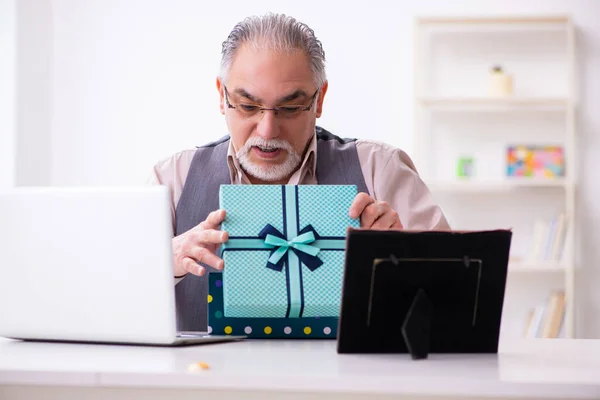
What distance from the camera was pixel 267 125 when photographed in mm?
2084

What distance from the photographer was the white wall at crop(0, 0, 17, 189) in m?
4.22

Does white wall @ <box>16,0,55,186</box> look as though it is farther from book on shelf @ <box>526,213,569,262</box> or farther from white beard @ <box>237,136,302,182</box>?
book on shelf @ <box>526,213,569,262</box>

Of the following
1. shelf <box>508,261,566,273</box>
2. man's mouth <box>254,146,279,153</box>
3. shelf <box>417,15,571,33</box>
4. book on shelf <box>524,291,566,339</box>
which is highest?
shelf <box>417,15,571,33</box>

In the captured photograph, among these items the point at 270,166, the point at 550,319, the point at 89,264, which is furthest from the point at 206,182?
the point at 550,319

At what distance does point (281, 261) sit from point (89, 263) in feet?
1.15

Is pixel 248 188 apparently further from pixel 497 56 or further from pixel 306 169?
pixel 497 56

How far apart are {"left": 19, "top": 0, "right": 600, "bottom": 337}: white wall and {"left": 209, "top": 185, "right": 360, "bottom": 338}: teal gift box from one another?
2.81 m

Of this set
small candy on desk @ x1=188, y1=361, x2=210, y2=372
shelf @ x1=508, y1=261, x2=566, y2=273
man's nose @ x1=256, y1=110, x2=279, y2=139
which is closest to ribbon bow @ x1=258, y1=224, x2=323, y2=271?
small candy on desk @ x1=188, y1=361, x2=210, y2=372

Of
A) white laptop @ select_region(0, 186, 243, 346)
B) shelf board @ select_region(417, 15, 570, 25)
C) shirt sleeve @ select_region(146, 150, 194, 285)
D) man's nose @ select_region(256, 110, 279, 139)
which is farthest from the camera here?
shelf board @ select_region(417, 15, 570, 25)

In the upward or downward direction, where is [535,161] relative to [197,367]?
upward

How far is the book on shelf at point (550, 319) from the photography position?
4012 mm

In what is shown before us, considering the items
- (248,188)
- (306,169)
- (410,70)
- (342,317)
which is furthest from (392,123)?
(342,317)

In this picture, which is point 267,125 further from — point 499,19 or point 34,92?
point 34,92

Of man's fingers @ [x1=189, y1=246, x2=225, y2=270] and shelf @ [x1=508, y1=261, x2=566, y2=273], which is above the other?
man's fingers @ [x1=189, y1=246, x2=225, y2=270]
